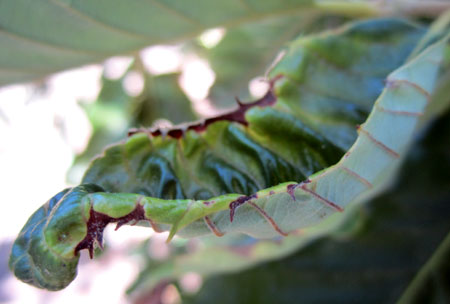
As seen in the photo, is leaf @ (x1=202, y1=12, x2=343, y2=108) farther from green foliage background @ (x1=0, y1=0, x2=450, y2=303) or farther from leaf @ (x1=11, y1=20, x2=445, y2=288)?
leaf @ (x1=11, y1=20, x2=445, y2=288)

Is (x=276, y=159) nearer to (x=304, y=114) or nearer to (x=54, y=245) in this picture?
(x=304, y=114)

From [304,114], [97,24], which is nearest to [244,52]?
[97,24]

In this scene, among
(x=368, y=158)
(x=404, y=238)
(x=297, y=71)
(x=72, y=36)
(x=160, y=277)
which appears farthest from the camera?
Result: (x=160, y=277)

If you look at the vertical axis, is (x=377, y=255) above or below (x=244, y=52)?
below

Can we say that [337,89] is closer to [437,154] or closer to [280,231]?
[280,231]

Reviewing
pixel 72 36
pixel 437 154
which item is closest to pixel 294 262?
pixel 437 154

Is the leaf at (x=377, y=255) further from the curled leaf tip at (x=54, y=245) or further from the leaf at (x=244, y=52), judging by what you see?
the curled leaf tip at (x=54, y=245)

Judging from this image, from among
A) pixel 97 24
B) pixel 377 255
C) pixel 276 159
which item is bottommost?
pixel 377 255

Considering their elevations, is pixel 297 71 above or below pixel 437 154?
above
